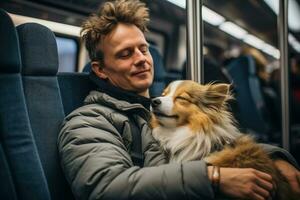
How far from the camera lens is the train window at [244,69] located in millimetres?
3577

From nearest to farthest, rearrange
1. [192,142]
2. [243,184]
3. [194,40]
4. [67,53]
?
[243,184], [192,142], [194,40], [67,53]

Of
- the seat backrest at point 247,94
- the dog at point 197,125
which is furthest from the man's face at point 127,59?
the seat backrest at point 247,94

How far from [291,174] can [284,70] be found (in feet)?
5.40

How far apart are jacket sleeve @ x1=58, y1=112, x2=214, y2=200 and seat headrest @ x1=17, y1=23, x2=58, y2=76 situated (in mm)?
353

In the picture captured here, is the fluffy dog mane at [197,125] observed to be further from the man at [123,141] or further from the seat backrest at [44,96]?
the seat backrest at [44,96]

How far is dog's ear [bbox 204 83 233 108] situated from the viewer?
6.57 ft

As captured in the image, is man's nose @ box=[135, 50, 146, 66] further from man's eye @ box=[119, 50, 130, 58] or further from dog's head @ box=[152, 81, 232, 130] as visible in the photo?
dog's head @ box=[152, 81, 232, 130]

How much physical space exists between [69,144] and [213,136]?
2.28 ft

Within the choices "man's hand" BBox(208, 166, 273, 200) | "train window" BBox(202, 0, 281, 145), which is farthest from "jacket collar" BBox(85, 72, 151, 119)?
"train window" BBox(202, 0, 281, 145)

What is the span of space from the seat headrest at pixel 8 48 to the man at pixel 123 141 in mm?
351

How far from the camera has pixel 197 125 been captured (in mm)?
1943

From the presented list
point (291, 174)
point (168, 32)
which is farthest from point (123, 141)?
point (168, 32)

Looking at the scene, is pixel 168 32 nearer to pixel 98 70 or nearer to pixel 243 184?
pixel 98 70

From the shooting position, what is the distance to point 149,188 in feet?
4.78
